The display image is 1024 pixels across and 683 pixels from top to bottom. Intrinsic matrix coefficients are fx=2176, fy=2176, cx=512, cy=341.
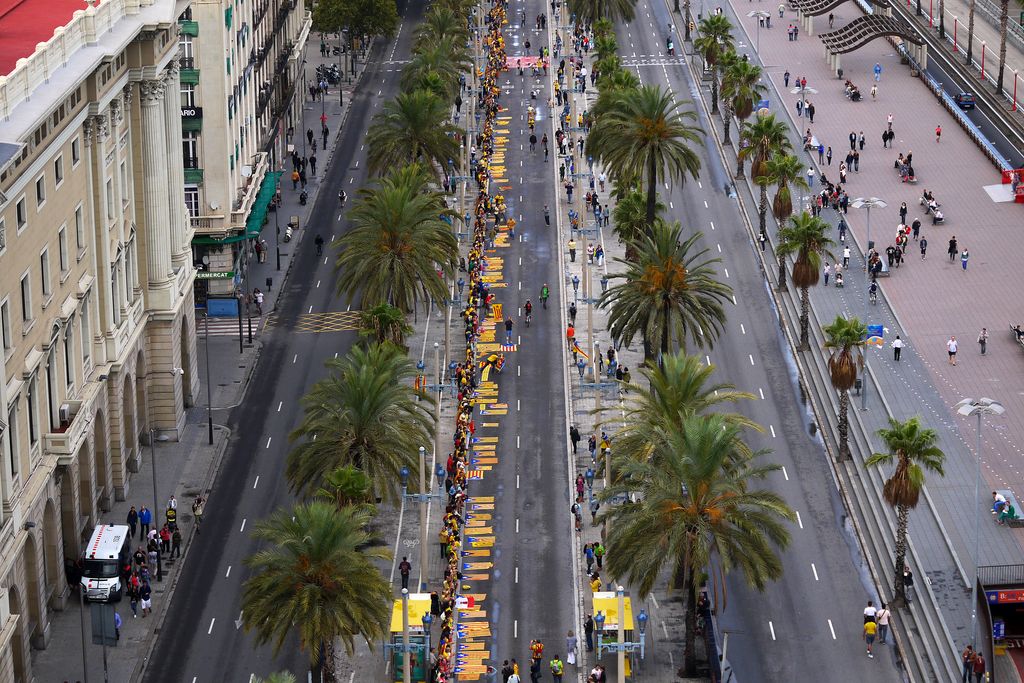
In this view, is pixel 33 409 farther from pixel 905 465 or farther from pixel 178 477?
pixel 905 465

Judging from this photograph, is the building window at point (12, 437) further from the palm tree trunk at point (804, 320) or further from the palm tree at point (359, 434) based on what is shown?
the palm tree trunk at point (804, 320)

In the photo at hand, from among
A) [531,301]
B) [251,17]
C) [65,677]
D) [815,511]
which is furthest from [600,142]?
[65,677]

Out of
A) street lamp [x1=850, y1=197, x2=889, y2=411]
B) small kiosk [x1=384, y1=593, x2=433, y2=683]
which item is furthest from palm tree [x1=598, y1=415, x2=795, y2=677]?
street lamp [x1=850, y1=197, x2=889, y2=411]

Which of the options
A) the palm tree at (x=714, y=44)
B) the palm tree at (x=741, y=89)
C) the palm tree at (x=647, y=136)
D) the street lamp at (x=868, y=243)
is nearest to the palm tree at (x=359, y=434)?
the street lamp at (x=868, y=243)

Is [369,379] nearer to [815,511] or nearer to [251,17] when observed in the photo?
[815,511]

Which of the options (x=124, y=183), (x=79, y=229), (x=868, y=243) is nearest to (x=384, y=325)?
(x=124, y=183)

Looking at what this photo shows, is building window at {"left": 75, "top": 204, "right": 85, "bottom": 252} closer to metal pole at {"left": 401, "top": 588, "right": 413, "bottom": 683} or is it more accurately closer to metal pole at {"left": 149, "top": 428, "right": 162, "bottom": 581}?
metal pole at {"left": 149, "top": 428, "right": 162, "bottom": 581}
